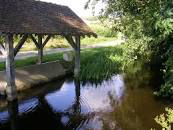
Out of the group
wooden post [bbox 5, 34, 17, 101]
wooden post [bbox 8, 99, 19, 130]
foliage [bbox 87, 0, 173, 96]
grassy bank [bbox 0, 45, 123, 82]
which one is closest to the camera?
foliage [bbox 87, 0, 173, 96]

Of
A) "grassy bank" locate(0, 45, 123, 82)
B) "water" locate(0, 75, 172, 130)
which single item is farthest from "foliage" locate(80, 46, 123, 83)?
"water" locate(0, 75, 172, 130)

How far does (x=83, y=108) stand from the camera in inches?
468

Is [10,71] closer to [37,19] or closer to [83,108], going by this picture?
[37,19]

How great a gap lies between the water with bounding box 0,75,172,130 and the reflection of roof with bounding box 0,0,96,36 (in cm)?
308

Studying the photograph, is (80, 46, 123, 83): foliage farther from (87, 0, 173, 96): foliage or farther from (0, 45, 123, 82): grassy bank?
(87, 0, 173, 96): foliage

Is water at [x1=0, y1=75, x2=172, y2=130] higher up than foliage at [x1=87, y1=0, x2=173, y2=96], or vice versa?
foliage at [x1=87, y1=0, x2=173, y2=96]

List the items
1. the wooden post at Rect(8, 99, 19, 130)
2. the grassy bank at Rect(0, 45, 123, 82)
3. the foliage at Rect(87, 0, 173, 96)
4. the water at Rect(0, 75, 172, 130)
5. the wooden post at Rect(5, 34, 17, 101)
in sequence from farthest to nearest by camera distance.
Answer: the grassy bank at Rect(0, 45, 123, 82) → the wooden post at Rect(5, 34, 17, 101) → the water at Rect(0, 75, 172, 130) → the wooden post at Rect(8, 99, 19, 130) → the foliage at Rect(87, 0, 173, 96)

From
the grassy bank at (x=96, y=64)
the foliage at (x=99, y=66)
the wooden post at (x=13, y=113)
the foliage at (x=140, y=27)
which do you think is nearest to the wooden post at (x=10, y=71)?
the wooden post at (x=13, y=113)

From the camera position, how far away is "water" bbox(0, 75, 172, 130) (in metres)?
10.1

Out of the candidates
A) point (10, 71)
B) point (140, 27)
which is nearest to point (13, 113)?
point (10, 71)

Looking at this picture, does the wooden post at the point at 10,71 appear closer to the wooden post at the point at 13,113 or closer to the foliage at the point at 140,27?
the wooden post at the point at 13,113

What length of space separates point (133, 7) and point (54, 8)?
5843mm

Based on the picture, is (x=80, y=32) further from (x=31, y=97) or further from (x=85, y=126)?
(x=85, y=126)

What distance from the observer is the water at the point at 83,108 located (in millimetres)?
10141
